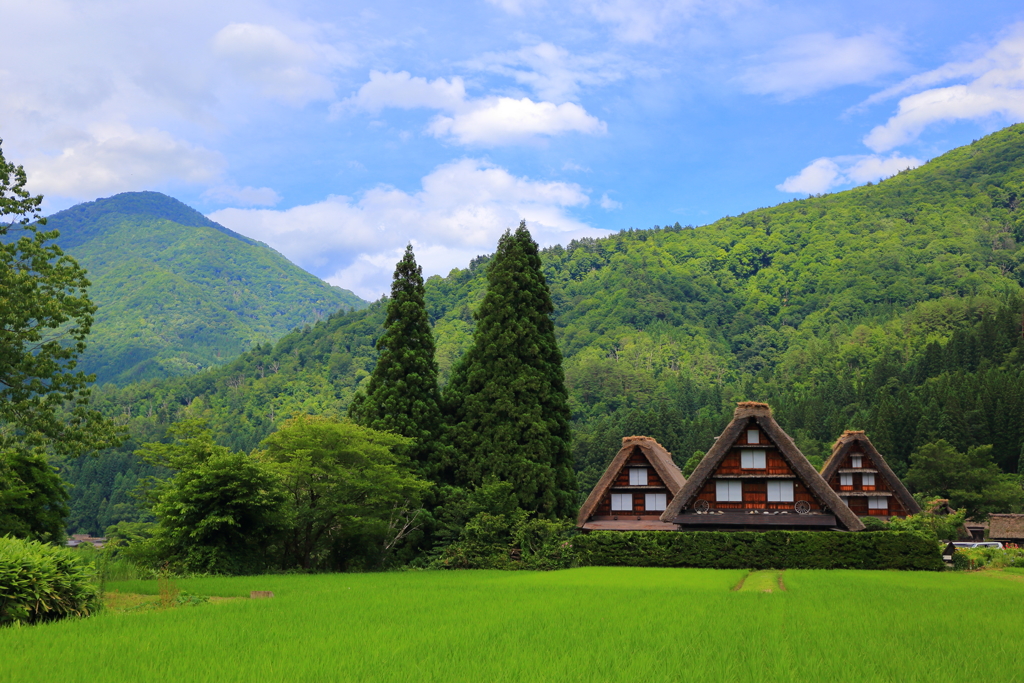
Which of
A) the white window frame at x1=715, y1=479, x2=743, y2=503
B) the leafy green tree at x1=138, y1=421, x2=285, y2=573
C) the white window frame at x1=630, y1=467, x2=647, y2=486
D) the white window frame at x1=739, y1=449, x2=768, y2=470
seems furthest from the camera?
the white window frame at x1=630, y1=467, x2=647, y2=486

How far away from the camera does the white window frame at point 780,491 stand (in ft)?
92.8

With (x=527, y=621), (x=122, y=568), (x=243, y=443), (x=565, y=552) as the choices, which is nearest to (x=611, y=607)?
(x=527, y=621)

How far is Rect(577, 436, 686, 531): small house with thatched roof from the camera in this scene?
35094 mm

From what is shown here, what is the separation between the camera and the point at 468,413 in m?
31.2

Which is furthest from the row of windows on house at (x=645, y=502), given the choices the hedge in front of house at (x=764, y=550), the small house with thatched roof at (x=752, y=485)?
the hedge in front of house at (x=764, y=550)

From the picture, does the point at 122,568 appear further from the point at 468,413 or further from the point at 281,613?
the point at 468,413

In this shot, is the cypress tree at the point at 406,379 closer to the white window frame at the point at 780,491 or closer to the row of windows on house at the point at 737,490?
the row of windows on house at the point at 737,490

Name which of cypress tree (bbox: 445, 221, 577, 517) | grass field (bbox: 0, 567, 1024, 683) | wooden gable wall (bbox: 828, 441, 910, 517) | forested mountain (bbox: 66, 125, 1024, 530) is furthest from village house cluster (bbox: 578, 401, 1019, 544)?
forested mountain (bbox: 66, 125, 1024, 530)

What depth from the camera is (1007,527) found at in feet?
161

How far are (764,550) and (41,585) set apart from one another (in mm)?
20722

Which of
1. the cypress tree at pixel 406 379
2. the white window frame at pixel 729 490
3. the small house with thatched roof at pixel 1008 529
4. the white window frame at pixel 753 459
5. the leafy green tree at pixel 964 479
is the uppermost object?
the cypress tree at pixel 406 379

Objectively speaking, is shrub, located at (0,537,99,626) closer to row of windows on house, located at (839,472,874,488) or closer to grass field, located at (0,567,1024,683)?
grass field, located at (0,567,1024,683)

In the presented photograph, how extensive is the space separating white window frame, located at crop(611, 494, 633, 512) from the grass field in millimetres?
19194

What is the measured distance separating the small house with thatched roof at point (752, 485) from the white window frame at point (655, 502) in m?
6.25
